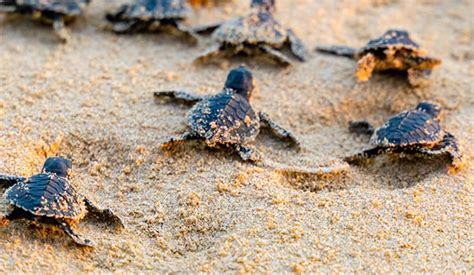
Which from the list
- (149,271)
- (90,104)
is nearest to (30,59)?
(90,104)

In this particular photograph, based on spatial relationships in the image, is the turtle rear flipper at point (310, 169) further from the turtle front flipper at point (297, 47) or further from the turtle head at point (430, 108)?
the turtle front flipper at point (297, 47)

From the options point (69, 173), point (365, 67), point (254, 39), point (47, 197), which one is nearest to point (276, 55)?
point (254, 39)

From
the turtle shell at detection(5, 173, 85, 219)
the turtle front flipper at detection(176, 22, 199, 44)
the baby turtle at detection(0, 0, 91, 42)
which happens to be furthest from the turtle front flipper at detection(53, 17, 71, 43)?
the turtle shell at detection(5, 173, 85, 219)

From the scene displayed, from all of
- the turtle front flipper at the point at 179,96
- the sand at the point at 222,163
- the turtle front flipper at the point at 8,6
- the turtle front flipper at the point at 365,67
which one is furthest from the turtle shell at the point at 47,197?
the turtle front flipper at the point at 8,6

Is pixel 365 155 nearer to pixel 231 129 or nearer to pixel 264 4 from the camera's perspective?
pixel 231 129

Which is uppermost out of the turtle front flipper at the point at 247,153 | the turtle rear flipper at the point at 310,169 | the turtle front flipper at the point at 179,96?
the turtle front flipper at the point at 179,96

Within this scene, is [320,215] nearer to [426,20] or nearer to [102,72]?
[102,72]

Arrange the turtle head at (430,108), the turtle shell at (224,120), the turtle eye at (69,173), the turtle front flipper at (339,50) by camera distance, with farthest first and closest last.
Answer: the turtle front flipper at (339,50), the turtle head at (430,108), the turtle shell at (224,120), the turtle eye at (69,173)
